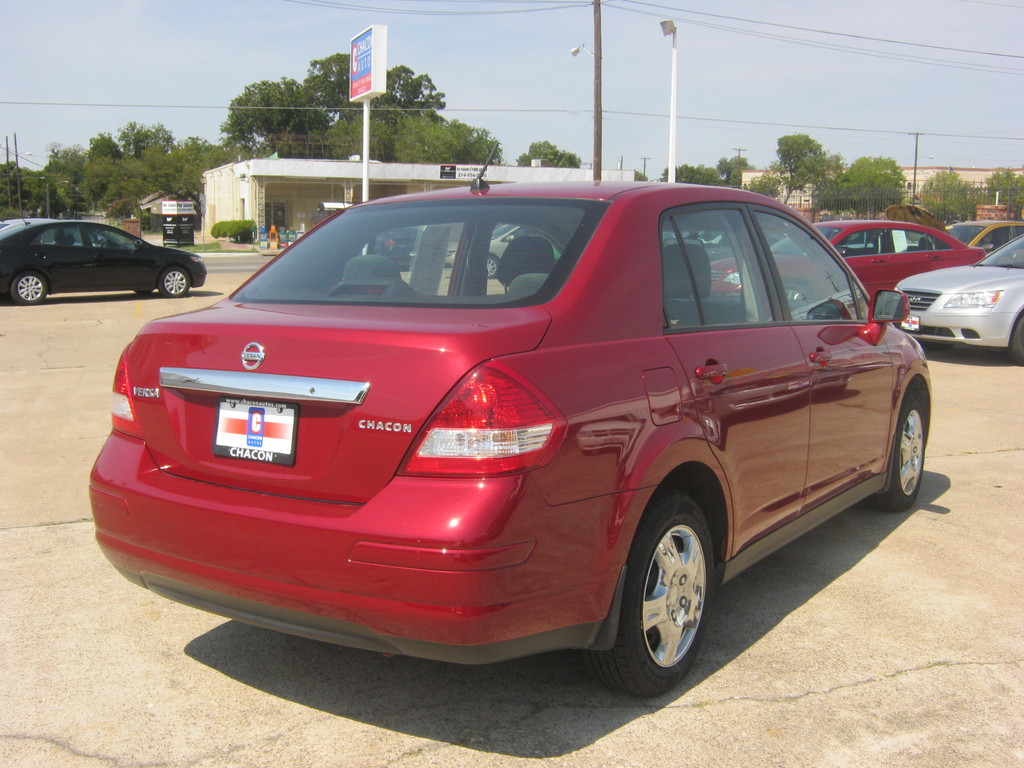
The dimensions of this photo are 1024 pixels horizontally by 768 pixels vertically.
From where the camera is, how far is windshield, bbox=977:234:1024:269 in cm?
1245

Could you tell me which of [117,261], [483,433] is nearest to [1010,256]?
[483,433]

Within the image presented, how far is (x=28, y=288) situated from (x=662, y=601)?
1636 centimetres

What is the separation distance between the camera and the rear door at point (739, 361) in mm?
3430

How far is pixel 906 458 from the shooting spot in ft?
18.0

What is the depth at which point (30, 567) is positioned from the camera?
14.8 ft

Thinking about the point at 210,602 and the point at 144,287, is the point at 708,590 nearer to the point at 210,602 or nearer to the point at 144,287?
the point at 210,602

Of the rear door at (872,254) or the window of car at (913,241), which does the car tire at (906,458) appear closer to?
the rear door at (872,254)

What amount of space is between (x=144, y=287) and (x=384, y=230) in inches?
630

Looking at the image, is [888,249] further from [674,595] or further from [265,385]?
[265,385]

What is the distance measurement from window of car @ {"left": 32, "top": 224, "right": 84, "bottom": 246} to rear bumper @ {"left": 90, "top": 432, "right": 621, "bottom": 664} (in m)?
15.8

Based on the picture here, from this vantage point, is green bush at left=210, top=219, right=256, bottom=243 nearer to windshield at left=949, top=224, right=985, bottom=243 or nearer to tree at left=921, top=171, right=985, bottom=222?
tree at left=921, top=171, right=985, bottom=222

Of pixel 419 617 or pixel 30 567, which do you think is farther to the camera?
pixel 30 567

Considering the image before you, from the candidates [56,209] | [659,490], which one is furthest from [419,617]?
[56,209]

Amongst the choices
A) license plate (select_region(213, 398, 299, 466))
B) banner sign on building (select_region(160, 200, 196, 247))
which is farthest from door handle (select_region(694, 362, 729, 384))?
banner sign on building (select_region(160, 200, 196, 247))
